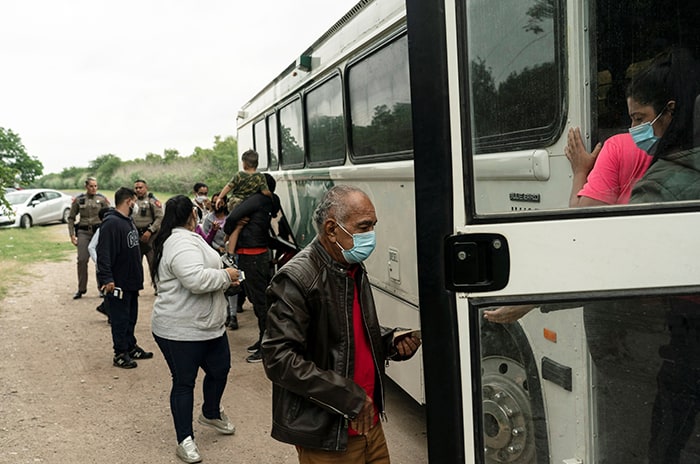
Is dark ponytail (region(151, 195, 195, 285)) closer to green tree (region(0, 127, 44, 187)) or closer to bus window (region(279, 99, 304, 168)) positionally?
bus window (region(279, 99, 304, 168))

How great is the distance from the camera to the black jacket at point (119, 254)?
255 inches

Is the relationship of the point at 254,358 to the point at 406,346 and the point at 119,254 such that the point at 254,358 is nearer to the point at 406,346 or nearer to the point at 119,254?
the point at 119,254

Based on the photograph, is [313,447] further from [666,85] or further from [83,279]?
[83,279]

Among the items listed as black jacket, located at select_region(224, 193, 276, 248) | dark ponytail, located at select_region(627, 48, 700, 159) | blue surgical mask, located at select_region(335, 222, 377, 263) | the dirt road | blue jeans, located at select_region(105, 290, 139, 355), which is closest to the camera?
dark ponytail, located at select_region(627, 48, 700, 159)

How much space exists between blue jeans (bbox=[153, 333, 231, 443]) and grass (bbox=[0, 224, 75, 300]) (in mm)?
8205

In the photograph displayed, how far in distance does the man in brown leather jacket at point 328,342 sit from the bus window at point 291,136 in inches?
201

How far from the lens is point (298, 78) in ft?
25.0

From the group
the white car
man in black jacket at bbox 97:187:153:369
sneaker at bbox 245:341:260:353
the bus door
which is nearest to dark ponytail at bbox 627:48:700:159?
the bus door

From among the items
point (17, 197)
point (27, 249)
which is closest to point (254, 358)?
point (27, 249)

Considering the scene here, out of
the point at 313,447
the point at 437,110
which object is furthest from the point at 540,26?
the point at 313,447

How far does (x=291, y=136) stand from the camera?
850cm

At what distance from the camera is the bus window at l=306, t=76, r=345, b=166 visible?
6141 mm

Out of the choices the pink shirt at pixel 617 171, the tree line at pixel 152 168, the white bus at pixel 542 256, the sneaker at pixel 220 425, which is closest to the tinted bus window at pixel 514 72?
the white bus at pixel 542 256

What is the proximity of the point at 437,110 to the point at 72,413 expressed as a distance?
4937mm
